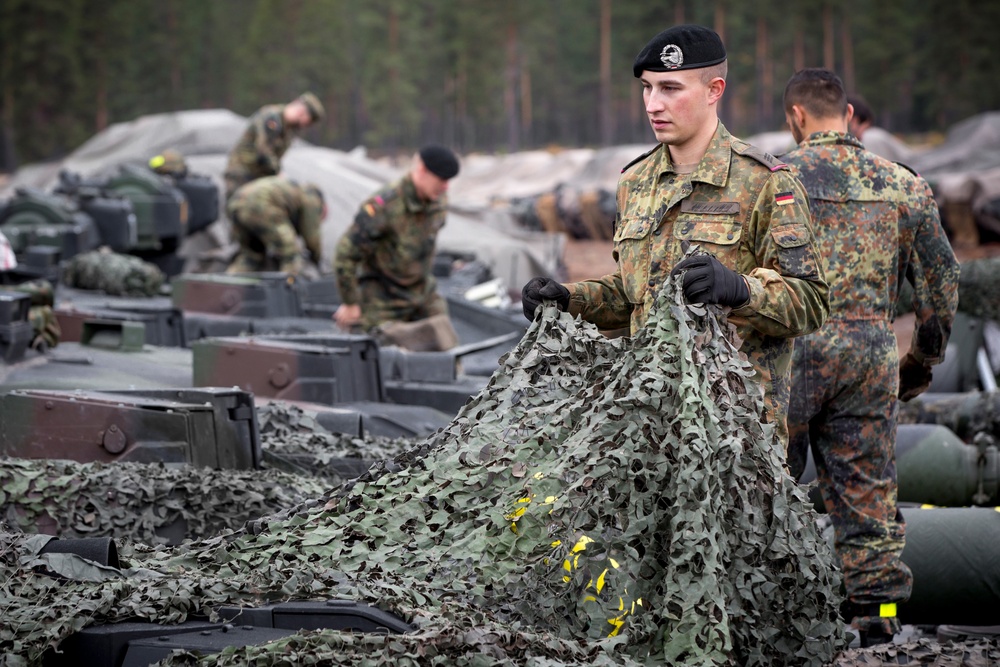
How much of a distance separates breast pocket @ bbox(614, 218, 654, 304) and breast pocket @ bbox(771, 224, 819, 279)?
360 mm

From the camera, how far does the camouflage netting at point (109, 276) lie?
11.2 metres

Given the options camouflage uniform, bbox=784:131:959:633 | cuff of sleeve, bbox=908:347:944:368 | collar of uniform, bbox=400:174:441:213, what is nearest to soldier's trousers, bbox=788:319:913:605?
camouflage uniform, bbox=784:131:959:633

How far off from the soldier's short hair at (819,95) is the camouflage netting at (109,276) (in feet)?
24.6

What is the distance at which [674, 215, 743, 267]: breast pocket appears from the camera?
3.61 meters

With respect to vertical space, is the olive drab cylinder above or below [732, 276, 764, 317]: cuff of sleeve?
below

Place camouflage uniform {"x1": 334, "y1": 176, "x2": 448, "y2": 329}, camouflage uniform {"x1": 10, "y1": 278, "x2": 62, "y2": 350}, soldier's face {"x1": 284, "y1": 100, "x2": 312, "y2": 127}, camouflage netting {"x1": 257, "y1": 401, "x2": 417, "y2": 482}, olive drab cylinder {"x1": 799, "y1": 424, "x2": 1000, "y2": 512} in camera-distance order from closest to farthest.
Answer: camouflage netting {"x1": 257, "y1": 401, "x2": 417, "y2": 482}, olive drab cylinder {"x1": 799, "y1": 424, "x2": 1000, "y2": 512}, camouflage uniform {"x1": 10, "y1": 278, "x2": 62, "y2": 350}, camouflage uniform {"x1": 334, "y1": 176, "x2": 448, "y2": 329}, soldier's face {"x1": 284, "y1": 100, "x2": 312, "y2": 127}

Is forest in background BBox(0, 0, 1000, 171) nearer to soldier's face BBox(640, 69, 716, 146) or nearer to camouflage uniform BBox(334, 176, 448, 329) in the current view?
camouflage uniform BBox(334, 176, 448, 329)

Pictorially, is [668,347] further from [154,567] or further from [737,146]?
[154,567]

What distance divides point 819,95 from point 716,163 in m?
1.39

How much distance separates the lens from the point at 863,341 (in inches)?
176

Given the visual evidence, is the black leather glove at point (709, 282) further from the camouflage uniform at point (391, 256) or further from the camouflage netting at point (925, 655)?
the camouflage uniform at point (391, 256)

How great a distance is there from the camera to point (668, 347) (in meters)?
3.23

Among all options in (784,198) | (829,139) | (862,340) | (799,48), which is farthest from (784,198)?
(799,48)

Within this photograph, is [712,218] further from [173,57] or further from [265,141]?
[173,57]
